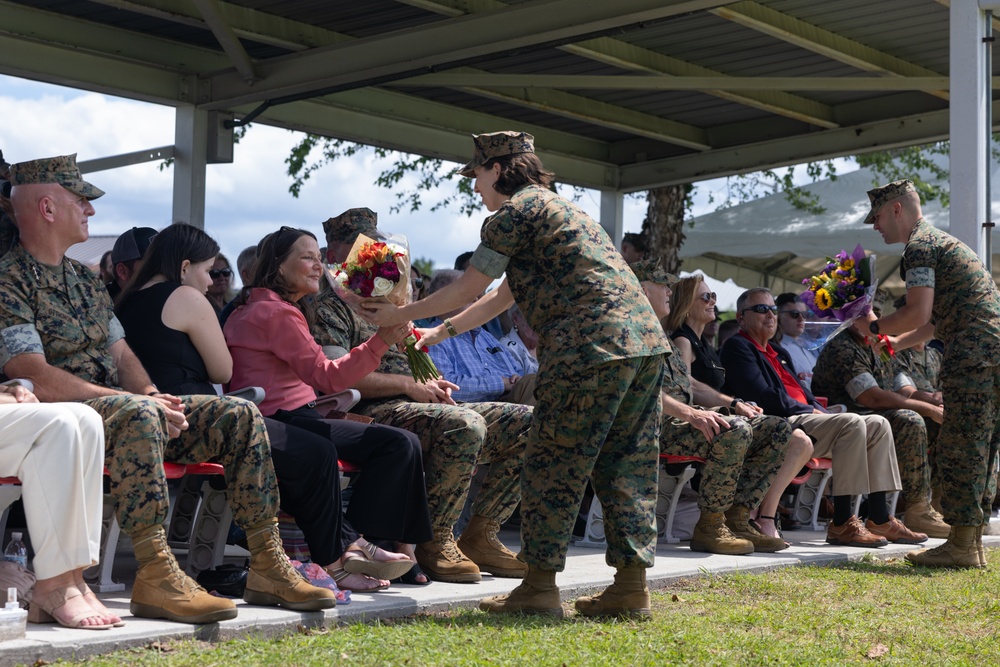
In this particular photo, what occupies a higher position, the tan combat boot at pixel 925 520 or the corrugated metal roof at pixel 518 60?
the corrugated metal roof at pixel 518 60

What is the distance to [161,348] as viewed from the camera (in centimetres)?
499

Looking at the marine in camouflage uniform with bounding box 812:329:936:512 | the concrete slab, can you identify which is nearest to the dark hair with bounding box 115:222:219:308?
the concrete slab

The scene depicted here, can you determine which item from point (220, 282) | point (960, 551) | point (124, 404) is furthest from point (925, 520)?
point (124, 404)

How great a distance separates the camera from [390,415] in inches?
224

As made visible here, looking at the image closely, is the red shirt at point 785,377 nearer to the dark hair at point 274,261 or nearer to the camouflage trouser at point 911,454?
the camouflage trouser at point 911,454

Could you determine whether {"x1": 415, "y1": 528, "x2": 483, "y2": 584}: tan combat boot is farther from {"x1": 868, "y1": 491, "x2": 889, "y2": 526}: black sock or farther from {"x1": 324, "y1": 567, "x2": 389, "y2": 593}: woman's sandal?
{"x1": 868, "y1": 491, "x2": 889, "y2": 526}: black sock

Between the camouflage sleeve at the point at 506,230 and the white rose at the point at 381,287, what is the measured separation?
2.15 feet

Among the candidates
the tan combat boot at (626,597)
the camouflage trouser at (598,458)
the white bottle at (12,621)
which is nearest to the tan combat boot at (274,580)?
the camouflage trouser at (598,458)

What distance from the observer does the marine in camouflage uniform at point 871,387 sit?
27.4ft

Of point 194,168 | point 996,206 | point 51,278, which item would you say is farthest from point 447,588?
point 996,206

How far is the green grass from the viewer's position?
396 cm

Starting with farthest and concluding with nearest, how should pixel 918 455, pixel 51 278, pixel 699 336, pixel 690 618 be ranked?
pixel 918 455
pixel 699 336
pixel 690 618
pixel 51 278

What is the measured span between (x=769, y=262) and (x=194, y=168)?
6.91 metres

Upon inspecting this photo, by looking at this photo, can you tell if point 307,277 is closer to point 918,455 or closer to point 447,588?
point 447,588
